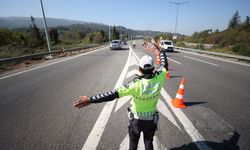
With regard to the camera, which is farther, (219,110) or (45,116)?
(219,110)

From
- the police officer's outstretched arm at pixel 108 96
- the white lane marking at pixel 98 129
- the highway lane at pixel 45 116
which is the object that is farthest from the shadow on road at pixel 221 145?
the highway lane at pixel 45 116

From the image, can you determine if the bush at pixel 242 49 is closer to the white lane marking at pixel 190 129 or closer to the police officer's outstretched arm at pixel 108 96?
the white lane marking at pixel 190 129

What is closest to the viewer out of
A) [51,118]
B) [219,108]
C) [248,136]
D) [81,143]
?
[81,143]

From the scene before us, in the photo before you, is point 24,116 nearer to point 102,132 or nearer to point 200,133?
point 102,132

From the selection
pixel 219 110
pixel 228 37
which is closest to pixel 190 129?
pixel 219 110

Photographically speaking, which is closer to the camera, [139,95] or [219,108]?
[139,95]

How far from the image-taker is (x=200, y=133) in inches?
147

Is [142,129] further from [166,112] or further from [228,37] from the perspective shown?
[228,37]

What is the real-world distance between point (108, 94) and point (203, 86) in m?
6.32

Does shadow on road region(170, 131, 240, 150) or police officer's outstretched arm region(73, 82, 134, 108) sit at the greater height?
police officer's outstretched arm region(73, 82, 134, 108)

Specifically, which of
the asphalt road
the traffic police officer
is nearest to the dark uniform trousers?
the traffic police officer

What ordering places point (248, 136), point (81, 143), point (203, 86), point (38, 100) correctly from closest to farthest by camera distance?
point (81, 143) < point (248, 136) < point (38, 100) < point (203, 86)

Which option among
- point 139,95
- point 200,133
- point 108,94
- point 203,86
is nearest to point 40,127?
point 108,94

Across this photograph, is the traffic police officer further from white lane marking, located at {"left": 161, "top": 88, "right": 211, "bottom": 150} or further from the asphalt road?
white lane marking, located at {"left": 161, "top": 88, "right": 211, "bottom": 150}
